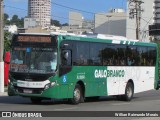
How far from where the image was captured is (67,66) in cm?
2170

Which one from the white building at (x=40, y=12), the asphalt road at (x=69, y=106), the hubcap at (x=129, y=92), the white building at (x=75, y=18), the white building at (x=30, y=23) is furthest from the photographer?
the white building at (x=75, y=18)

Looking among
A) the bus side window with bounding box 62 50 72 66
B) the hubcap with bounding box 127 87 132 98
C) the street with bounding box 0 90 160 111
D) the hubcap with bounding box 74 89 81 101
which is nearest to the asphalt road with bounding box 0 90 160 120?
the street with bounding box 0 90 160 111

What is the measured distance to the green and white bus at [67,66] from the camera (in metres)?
21.2

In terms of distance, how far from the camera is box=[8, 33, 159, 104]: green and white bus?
21203mm

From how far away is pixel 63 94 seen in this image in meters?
21.5

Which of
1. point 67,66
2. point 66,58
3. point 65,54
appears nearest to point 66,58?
point 66,58

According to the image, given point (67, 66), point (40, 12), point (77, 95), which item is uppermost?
point (40, 12)

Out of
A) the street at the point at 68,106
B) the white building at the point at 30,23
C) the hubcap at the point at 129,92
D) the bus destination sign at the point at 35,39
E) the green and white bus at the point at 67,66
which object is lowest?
the street at the point at 68,106

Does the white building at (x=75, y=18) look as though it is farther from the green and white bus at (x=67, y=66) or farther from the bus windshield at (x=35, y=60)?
the bus windshield at (x=35, y=60)

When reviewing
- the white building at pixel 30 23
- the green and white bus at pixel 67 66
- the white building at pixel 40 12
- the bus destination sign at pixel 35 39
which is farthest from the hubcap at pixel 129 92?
the white building at pixel 30 23

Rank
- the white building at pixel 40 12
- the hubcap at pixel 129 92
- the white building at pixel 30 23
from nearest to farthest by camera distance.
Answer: the hubcap at pixel 129 92 < the white building at pixel 40 12 < the white building at pixel 30 23

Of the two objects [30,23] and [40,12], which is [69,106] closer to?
[40,12]

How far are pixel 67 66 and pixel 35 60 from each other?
139 centimetres

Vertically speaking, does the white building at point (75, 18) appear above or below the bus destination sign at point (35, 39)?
above
